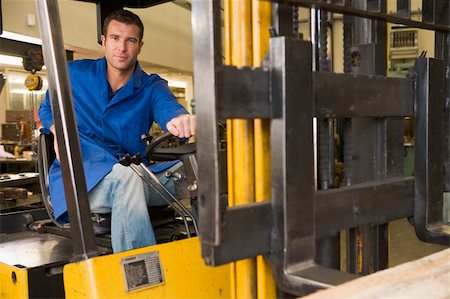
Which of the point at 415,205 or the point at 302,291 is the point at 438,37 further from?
the point at 302,291

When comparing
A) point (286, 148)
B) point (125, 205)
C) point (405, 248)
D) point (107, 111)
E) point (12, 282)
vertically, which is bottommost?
point (405, 248)

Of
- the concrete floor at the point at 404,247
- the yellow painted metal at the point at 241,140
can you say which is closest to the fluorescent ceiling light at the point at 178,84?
the concrete floor at the point at 404,247

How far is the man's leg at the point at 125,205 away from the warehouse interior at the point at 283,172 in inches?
6.4

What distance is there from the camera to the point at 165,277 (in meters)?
2.19

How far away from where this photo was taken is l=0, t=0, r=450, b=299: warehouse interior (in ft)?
Result: 4.35

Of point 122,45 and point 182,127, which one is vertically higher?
point 122,45

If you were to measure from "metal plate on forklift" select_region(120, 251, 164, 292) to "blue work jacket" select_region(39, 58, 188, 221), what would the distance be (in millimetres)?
600

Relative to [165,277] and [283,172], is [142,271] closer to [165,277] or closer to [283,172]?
[165,277]

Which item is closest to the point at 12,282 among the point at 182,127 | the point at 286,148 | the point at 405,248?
the point at 182,127

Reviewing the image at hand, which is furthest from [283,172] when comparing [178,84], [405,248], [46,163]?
[178,84]

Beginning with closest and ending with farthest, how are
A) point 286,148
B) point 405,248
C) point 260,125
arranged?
point 286,148 → point 260,125 → point 405,248

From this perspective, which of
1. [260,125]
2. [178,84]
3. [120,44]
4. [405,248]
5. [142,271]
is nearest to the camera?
[260,125]

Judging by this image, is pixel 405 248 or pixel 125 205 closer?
pixel 125 205

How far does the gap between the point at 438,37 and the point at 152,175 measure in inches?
53.6
